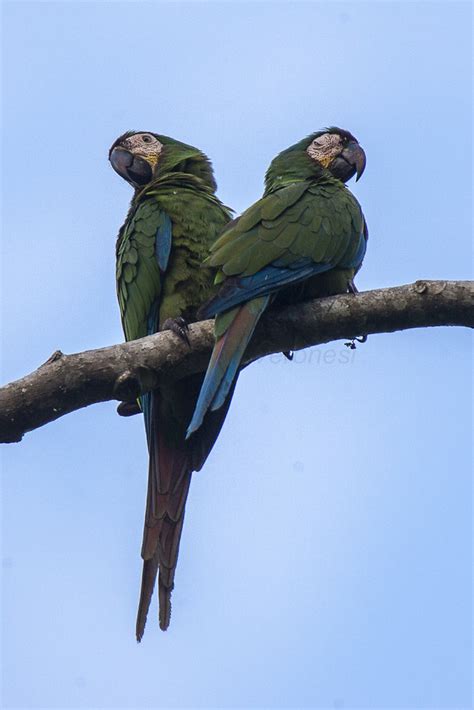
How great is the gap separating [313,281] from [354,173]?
113 centimetres

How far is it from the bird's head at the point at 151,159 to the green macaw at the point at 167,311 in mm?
349

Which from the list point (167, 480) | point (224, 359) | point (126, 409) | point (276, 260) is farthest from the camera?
point (167, 480)

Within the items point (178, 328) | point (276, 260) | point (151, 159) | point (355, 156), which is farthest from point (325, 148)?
point (178, 328)

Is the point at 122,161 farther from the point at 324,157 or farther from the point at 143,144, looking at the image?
the point at 324,157

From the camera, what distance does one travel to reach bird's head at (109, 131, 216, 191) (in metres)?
4.24

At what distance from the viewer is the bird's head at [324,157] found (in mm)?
4021

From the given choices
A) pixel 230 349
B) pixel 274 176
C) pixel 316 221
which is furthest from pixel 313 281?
pixel 274 176

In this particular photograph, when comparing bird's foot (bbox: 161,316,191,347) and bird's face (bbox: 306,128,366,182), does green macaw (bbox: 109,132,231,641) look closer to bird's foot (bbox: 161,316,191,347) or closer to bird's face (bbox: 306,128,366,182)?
bird's foot (bbox: 161,316,191,347)

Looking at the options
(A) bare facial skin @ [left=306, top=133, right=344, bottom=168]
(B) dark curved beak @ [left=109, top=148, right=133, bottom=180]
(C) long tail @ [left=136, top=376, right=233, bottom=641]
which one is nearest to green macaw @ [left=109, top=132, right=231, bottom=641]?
(C) long tail @ [left=136, top=376, right=233, bottom=641]

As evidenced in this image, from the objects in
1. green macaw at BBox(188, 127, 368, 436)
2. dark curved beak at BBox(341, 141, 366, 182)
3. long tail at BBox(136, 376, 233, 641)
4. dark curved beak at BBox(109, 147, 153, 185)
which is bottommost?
long tail at BBox(136, 376, 233, 641)

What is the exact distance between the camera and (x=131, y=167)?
14.6 ft

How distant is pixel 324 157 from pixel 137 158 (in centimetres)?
93

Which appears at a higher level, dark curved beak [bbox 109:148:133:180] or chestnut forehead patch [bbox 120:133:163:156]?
chestnut forehead patch [bbox 120:133:163:156]

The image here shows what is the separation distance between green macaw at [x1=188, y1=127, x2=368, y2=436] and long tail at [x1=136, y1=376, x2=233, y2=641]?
0.34 m
